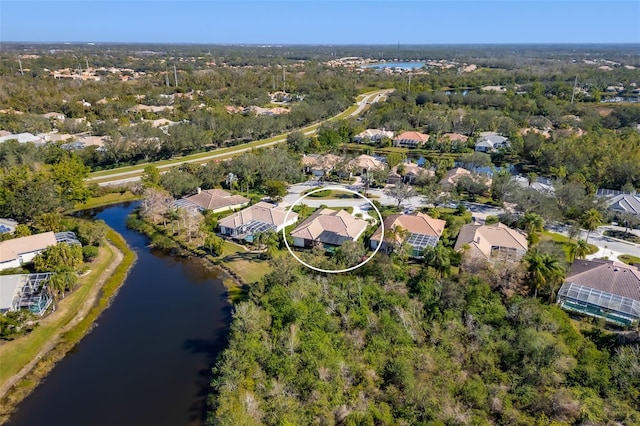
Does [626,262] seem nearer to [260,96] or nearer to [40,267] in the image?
[40,267]

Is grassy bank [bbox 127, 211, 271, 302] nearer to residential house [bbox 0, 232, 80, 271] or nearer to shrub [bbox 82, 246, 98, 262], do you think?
shrub [bbox 82, 246, 98, 262]

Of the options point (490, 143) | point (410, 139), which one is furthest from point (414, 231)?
point (410, 139)

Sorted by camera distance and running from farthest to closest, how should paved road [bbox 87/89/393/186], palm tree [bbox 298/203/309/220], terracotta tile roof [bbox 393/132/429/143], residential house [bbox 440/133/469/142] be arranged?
terracotta tile roof [bbox 393/132/429/143] < residential house [bbox 440/133/469/142] < paved road [bbox 87/89/393/186] < palm tree [bbox 298/203/309/220]

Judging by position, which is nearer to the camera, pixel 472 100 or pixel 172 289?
pixel 172 289

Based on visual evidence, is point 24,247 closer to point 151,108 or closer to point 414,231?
point 414,231

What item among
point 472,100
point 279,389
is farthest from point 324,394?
point 472,100

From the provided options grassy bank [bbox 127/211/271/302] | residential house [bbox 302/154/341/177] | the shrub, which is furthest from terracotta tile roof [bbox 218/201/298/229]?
residential house [bbox 302/154/341/177]
